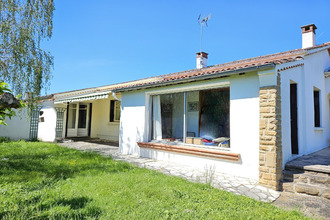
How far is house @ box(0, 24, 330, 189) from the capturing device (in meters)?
A: 6.27

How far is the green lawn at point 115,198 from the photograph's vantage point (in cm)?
395

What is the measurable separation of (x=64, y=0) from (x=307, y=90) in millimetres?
12835

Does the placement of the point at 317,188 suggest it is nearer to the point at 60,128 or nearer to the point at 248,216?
the point at 248,216

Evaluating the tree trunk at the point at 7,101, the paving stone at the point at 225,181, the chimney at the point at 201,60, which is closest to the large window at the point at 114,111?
the chimney at the point at 201,60

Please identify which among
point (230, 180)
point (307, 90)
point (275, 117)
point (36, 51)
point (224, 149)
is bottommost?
point (230, 180)

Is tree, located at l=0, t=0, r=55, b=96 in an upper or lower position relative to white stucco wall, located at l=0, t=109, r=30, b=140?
upper

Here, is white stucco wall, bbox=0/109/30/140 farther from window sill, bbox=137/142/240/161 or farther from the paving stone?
the paving stone

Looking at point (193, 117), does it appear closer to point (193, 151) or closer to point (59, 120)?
point (193, 151)

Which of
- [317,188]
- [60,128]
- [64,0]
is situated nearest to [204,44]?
[64,0]

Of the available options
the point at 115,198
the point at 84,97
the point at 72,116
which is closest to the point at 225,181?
the point at 115,198

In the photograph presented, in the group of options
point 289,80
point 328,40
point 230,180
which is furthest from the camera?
point 328,40

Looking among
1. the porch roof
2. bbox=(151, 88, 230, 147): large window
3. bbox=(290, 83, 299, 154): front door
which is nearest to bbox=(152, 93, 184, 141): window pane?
bbox=(151, 88, 230, 147): large window

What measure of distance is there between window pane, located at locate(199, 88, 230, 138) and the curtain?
8.33ft

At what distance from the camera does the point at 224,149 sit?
766 centimetres
